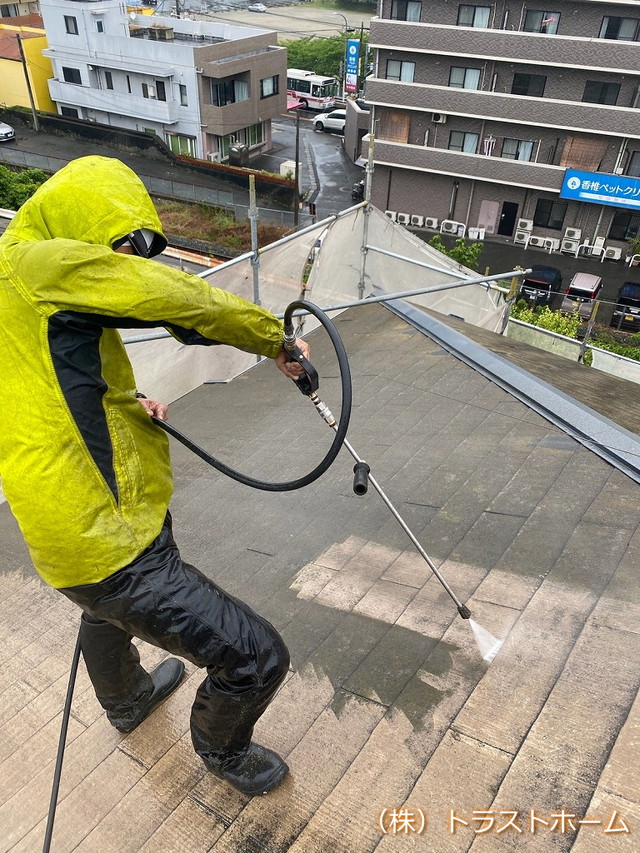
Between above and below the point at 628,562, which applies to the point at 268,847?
below

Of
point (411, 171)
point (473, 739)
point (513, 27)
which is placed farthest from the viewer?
point (411, 171)

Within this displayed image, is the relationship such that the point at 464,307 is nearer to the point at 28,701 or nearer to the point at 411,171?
the point at 28,701

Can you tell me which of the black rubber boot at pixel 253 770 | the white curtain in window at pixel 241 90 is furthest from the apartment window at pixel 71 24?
the black rubber boot at pixel 253 770

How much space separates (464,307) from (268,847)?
9759mm

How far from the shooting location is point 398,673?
3084mm

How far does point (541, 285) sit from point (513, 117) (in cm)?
651

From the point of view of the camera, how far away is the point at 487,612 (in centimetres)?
329

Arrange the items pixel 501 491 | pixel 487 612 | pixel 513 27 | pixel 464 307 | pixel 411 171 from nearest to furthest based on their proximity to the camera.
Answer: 1. pixel 487 612
2. pixel 501 491
3. pixel 464 307
4. pixel 513 27
5. pixel 411 171

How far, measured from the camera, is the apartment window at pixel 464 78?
71.7 feet

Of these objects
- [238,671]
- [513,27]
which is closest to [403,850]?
[238,671]

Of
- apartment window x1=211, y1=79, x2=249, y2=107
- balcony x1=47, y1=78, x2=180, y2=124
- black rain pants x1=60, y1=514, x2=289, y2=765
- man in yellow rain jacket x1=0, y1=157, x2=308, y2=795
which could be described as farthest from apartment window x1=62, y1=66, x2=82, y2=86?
black rain pants x1=60, y1=514, x2=289, y2=765

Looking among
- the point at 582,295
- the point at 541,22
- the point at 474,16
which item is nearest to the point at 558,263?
the point at 582,295

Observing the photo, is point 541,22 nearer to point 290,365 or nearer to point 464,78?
point 464,78

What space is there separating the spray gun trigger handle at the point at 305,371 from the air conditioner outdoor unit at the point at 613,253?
2416cm
